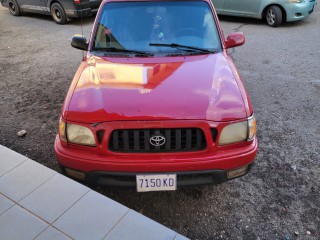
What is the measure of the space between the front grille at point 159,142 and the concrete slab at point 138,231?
522 mm

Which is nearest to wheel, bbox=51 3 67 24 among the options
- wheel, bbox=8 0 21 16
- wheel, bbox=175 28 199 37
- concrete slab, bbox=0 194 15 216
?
wheel, bbox=8 0 21 16

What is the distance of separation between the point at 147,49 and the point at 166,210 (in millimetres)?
1633

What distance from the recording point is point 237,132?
2.29 meters

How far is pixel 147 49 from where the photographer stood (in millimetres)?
3113

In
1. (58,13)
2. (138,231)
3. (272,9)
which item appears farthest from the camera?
(58,13)

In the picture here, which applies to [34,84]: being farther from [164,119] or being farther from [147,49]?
[164,119]

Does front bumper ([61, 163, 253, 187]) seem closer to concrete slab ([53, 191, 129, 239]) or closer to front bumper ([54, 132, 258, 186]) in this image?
front bumper ([54, 132, 258, 186])

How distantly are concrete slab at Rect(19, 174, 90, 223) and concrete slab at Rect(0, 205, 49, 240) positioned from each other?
2.1 inches

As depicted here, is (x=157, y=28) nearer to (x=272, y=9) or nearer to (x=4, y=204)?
(x=4, y=204)

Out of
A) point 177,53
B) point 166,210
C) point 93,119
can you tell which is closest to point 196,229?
point 166,210

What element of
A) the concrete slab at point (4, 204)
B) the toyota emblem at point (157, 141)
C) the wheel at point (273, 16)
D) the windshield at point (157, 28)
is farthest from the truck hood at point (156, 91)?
the wheel at point (273, 16)

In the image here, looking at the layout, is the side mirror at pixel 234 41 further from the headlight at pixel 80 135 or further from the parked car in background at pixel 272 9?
the parked car in background at pixel 272 9

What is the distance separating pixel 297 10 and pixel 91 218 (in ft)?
27.1

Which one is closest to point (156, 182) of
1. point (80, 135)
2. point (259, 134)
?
point (80, 135)
